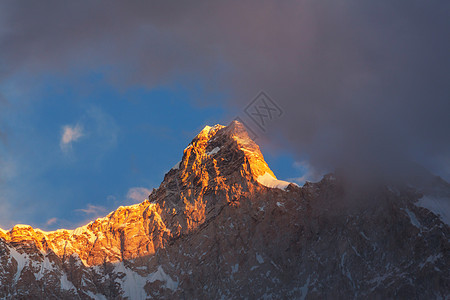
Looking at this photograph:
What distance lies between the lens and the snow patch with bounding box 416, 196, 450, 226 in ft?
568

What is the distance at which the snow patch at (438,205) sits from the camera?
17325 centimetres

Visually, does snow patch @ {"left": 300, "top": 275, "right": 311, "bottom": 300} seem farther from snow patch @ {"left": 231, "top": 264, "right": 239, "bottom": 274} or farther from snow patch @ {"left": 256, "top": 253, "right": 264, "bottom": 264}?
snow patch @ {"left": 231, "top": 264, "right": 239, "bottom": 274}

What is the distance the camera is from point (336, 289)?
17212 cm

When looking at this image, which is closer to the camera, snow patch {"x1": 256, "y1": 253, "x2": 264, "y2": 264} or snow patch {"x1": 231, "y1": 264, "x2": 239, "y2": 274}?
snow patch {"x1": 256, "y1": 253, "x2": 264, "y2": 264}

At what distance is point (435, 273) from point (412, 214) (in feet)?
63.9

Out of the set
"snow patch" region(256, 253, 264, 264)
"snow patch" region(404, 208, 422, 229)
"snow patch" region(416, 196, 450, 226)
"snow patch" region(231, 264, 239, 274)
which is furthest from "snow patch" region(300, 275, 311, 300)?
"snow patch" region(416, 196, 450, 226)

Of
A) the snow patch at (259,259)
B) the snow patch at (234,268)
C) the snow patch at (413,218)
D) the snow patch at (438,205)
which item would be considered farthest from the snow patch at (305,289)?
the snow patch at (438,205)

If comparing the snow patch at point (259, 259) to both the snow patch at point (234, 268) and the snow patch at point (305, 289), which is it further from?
the snow patch at point (305, 289)

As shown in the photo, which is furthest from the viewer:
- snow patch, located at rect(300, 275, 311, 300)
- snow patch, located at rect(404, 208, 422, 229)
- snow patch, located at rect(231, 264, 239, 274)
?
snow patch, located at rect(231, 264, 239, 274)

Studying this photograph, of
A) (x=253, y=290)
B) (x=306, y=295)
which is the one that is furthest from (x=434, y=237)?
(x=253, y=290)

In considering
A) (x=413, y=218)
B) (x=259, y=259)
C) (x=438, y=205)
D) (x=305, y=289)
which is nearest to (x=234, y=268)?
(x=259, y=259)

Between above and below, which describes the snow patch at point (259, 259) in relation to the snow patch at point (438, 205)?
above

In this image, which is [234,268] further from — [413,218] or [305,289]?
[413,218]

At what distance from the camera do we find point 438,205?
579ft
